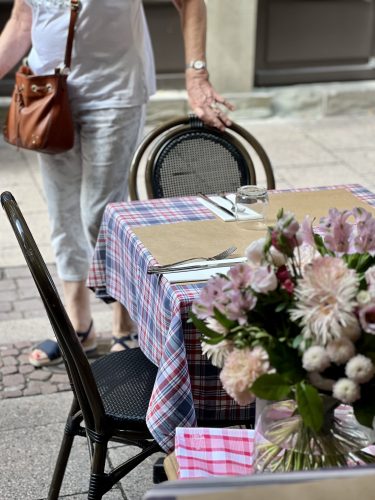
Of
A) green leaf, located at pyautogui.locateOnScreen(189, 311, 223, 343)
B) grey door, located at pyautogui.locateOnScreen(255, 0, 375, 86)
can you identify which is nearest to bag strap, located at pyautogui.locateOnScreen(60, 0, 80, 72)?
green leaf, located at pyautogui.locateOnScreen(189, 311, 223, 343)

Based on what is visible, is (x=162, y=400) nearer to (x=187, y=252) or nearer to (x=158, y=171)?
(x=187, y=252)

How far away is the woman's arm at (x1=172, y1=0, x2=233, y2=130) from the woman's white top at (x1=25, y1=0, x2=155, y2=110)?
8.1 inches

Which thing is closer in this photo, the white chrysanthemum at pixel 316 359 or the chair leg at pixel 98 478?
the white chrysanthemum at pixel 316 359

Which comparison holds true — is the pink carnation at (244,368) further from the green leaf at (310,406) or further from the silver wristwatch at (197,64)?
the silver wristwatch at (197,64)

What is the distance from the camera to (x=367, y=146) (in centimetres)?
789

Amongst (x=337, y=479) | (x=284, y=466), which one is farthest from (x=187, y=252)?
(x=337, y=479)

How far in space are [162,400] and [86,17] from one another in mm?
1891

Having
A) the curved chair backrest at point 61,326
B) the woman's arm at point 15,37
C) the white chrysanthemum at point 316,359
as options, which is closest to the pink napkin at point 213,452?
the white chrysanthemum at point 316,359

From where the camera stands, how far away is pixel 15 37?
4164 mm

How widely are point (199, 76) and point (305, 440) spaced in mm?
2532

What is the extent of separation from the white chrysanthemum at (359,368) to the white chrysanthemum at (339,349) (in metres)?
0.01

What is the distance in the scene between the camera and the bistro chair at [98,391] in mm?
2562

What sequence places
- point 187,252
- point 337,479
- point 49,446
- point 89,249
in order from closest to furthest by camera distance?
point 337,479 < point 187,252 < point 49,446 < point 89,249

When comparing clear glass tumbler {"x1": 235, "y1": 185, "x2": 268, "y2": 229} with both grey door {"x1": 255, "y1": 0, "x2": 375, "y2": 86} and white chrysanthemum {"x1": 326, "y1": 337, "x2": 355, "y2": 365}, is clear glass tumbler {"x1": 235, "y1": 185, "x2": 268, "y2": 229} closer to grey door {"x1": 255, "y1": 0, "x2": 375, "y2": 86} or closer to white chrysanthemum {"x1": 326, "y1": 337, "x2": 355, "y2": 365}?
white chrysanthemum {"x1": 326, "y1": 337, "x2": 355, "y2": 365}
